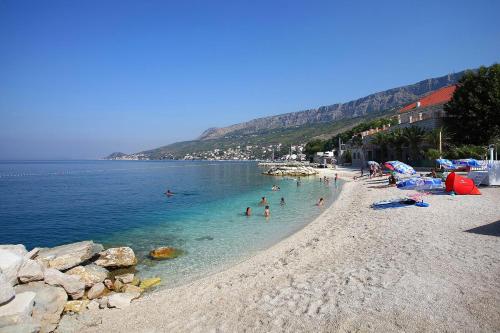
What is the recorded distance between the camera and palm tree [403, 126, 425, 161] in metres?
42.4

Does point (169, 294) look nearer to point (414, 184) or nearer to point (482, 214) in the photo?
point (482, 214)

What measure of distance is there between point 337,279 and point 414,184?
1614 centimetres

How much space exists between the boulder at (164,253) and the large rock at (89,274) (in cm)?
244

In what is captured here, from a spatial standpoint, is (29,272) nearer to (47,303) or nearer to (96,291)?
(47,303)

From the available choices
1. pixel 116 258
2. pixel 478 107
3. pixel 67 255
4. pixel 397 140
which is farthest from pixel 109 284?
pixel 397 140

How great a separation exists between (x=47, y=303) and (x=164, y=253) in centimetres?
546

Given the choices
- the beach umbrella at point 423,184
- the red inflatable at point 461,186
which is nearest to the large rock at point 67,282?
the beach umbrella at point 423,184

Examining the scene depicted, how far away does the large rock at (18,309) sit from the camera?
6773 millimetres

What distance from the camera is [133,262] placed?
12.0 metres

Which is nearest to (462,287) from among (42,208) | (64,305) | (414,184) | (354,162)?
(64,305)

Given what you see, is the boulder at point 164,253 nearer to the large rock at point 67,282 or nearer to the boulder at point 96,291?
the boulder at point 96,291

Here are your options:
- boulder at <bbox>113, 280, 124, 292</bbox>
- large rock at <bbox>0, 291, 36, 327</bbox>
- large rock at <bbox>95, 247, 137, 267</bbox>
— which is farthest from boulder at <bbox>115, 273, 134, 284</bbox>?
large rock at <bbox>0, 291, 36, 327</bbox>

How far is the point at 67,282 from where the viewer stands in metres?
9.09

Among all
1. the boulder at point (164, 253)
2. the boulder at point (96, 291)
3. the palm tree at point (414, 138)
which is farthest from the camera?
the palm tree at point (414, 138)
